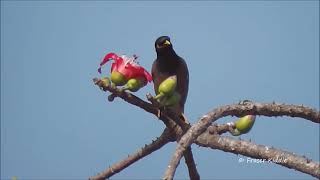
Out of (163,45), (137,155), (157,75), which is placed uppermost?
(163,45)

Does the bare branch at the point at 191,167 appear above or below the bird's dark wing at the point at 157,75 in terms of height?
below

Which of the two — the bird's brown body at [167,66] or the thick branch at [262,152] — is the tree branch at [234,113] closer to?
the thick branch at [262,152]

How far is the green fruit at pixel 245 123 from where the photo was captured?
193 centimetres

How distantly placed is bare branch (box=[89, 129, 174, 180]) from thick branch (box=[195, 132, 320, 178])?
23 centimetres

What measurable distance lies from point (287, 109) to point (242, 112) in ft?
0.62

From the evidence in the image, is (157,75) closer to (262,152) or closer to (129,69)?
(129,69)

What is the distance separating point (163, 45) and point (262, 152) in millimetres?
1936

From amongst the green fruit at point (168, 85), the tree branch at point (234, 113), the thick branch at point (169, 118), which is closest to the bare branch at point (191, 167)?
the thick branch at point (169, 118)

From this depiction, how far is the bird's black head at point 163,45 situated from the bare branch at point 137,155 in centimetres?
151

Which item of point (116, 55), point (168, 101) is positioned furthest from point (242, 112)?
point (116, 55)

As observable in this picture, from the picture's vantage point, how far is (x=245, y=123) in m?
1.94

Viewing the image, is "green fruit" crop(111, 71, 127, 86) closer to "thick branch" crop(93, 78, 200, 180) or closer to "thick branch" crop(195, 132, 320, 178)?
"thick branch" crop(93, 78, 200, 180)

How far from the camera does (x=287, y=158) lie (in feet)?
5.42

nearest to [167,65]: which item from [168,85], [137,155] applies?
[137,155]
